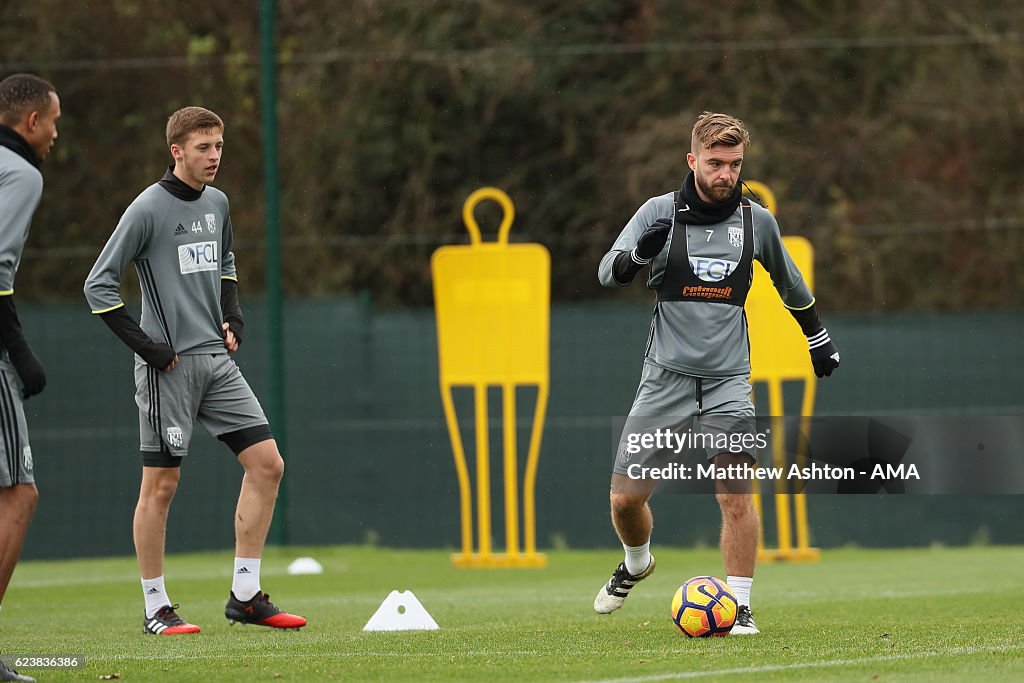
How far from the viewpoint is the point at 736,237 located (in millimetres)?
6512

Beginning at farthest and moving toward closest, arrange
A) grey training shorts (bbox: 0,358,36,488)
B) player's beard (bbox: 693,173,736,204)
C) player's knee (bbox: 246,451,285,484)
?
1. player's knee (bbox: 246,451,285,484)
2. player's beard (bbox: 693,173,736,204)
3. grey training shorts (bbox: 0,358,36,488)

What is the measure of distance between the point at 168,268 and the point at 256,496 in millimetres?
1035

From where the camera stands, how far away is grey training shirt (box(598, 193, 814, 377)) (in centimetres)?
648

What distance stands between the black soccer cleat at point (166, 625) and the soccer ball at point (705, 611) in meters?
2.07

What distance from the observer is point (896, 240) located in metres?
14.2

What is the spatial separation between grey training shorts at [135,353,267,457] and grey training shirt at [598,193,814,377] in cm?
170

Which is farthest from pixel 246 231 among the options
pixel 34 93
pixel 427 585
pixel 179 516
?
pixel 34 93

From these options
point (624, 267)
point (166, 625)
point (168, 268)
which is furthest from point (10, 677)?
point (624, 267)

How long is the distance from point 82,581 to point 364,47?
7430mm

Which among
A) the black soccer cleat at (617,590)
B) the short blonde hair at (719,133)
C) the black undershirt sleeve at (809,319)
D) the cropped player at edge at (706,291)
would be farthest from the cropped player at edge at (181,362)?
the black undershirt sleeve at (809,319)

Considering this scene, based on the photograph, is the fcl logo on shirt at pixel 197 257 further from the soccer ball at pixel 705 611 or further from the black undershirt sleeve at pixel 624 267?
the soccer ball at pixel 705 611

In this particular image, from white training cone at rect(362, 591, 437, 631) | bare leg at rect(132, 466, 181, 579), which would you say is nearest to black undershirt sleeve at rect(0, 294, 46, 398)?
bare leg at rect(132, 466, 181, 579)

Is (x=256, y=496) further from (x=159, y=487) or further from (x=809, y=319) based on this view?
(x=809, y=319)

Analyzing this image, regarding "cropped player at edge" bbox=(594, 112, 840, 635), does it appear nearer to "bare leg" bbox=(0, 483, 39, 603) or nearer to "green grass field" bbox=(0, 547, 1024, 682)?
"green grass field" bbox=(0, 547, 1024, 682)
